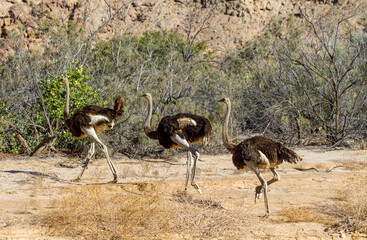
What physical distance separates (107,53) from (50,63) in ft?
10.8

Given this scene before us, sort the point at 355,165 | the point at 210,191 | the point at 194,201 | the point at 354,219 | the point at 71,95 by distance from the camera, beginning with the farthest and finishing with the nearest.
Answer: the point at 71,95 < the point at 355,165 < the point at 210,191 < the point at 194,201 < the point at 354,219

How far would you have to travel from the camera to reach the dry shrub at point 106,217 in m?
5.57

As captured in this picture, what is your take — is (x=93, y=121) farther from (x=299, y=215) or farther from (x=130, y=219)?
(x=299, y=215)

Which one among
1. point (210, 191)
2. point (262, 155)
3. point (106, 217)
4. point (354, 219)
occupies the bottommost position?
point (210, 191)

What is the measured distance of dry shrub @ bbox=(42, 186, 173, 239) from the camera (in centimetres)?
557

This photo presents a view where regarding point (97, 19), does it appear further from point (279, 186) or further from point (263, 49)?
point (279, 186)

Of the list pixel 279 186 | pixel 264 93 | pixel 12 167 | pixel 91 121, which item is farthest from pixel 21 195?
pixel 264 93

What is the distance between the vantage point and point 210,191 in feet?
26.3

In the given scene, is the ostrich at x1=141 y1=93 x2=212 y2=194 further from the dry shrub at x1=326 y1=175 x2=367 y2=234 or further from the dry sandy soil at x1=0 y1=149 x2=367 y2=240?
the dry shrub at x1=326 y1=175 x2=367 y2=234

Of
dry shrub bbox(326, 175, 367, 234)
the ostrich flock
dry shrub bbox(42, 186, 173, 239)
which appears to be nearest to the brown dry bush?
dry shrub bbox(42, 186, 173, 239)

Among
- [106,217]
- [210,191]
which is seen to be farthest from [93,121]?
[106,217]

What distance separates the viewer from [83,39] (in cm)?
1313

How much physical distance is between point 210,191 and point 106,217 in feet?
8.68

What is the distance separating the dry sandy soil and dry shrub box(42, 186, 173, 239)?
11cm
